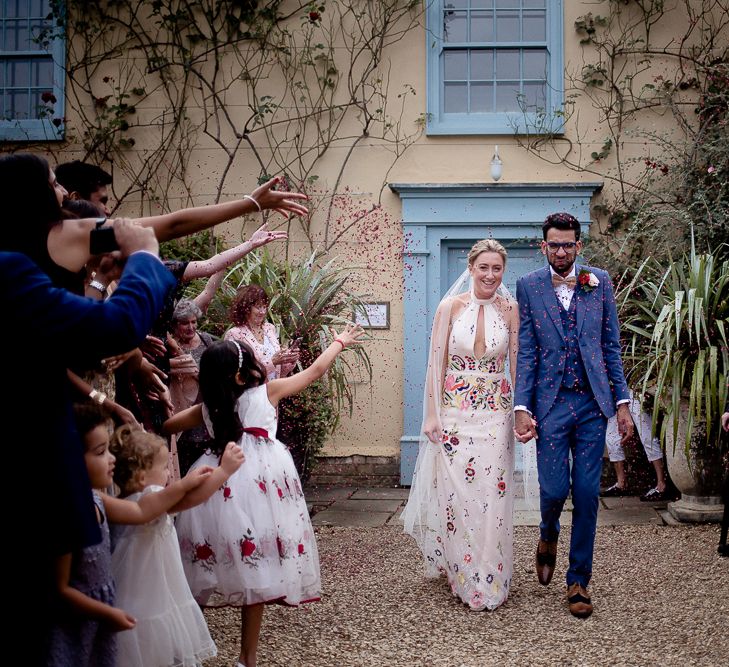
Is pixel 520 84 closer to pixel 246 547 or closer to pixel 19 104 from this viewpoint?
pixel 19 104

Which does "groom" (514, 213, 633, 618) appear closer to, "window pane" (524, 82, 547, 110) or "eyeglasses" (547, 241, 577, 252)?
"eyeglasses" (547, 241, 577, 252)

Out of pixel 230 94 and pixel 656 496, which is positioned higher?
pixel 230 94

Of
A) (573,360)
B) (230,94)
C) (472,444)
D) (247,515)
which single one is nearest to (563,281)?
(573,360)

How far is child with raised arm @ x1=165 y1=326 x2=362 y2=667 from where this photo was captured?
3840mm

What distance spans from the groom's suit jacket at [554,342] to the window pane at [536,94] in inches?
176

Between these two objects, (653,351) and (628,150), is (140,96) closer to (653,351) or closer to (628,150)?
(628,150)

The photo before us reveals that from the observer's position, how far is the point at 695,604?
5105 mm

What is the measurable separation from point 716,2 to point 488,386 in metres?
5.57

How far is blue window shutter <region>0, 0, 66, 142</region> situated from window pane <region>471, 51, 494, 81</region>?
390cm

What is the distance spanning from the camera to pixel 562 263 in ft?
17.2

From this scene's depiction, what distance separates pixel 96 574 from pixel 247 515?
3.19 ft

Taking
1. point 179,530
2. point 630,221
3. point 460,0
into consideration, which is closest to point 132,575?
point 179,530

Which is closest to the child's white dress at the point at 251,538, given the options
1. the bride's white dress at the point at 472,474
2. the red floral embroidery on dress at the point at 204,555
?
the red floral embroidery on dress at the point at 204,555

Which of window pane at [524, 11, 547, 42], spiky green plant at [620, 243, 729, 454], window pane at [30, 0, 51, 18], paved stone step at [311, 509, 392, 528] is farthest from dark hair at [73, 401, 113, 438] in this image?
window pane at [30, 0, 51, 18]
